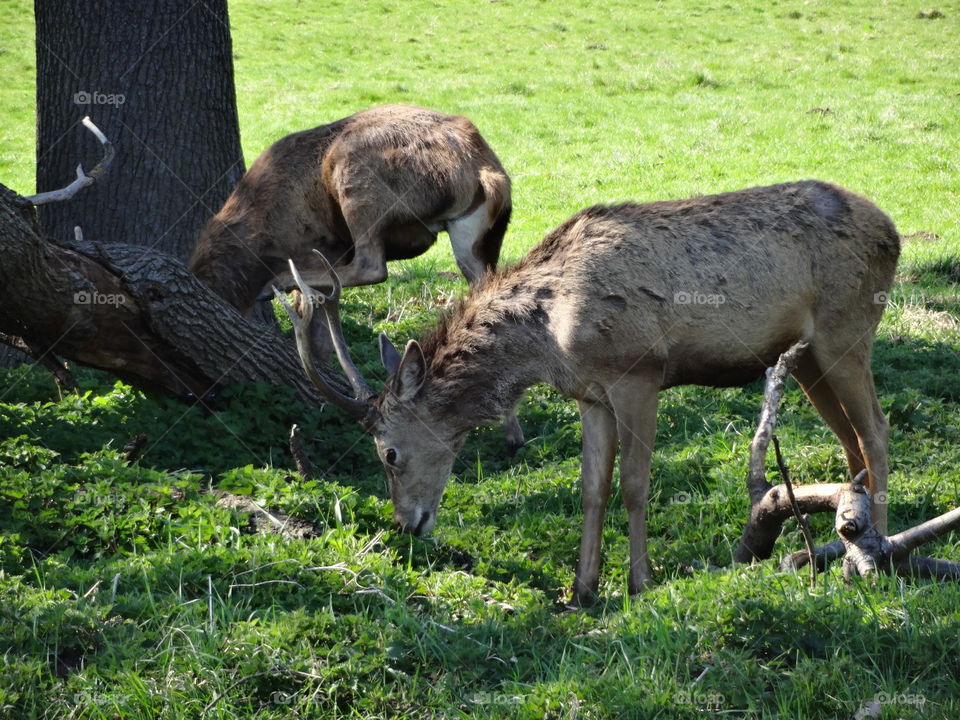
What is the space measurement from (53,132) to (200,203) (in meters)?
1.15

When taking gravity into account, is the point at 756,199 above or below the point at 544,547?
above

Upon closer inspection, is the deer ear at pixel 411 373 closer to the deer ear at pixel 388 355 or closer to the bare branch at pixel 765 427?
the deer ear at pixel 388 355

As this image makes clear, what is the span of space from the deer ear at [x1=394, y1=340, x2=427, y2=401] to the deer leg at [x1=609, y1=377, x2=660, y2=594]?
1.07m

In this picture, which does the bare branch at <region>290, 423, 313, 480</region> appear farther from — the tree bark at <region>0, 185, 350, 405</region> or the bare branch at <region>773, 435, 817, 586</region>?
the bare branch at <region>773, 435, 817, 586</region>

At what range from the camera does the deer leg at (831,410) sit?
6305 mm

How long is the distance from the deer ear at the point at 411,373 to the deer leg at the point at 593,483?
0.91 meters

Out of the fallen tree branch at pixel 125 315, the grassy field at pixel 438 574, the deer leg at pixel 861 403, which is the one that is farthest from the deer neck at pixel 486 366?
the deer leg at pixel 861 403

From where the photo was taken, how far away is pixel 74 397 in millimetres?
6734

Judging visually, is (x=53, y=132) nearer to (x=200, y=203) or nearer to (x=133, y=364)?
(x=200, y=203)

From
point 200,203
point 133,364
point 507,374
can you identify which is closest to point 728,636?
point 507,374

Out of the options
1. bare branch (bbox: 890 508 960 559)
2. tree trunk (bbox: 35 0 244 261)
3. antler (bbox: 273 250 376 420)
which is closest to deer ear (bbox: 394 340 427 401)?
antler (bbox: 273 250 376 420)

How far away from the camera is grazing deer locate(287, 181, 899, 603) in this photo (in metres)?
5.88

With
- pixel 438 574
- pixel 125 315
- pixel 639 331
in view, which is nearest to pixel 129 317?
pixel 125 315

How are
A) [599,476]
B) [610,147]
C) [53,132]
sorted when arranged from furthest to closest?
[610,147] → [53,132] → [599,476]
